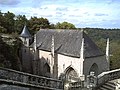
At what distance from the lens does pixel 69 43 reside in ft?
89.3

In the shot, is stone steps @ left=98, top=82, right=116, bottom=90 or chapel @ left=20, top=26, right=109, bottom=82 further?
chapel @ left=20, top=26, right=109, bottom=82

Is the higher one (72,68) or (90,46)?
(90,46)

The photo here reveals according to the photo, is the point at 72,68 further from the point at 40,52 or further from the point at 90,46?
the point at 40,52

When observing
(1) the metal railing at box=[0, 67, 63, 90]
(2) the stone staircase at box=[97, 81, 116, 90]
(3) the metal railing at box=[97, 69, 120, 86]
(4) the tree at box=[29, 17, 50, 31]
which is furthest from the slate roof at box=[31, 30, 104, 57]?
(1) the metal railing at box=[0, 67, 63, 90]

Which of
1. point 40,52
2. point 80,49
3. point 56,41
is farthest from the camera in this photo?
point 40,52

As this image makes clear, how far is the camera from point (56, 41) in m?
29.6

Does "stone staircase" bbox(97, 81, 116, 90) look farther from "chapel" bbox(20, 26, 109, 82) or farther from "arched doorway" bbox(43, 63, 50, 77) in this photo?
"arched doorway" bbox(43, 63, 50, 77)

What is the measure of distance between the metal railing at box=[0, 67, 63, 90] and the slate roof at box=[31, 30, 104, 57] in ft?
53.9

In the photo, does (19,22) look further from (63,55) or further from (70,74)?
(70,74)

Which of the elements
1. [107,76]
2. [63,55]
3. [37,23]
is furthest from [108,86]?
[37,23]

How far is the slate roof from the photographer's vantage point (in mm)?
25453

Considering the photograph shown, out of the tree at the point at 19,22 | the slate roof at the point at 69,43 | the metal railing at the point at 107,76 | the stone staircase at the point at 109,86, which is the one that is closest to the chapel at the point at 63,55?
the slate roof at the point at 69,43

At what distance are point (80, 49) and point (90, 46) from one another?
1627 millimetres

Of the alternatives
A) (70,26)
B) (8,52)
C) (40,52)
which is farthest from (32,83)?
(70,26)
